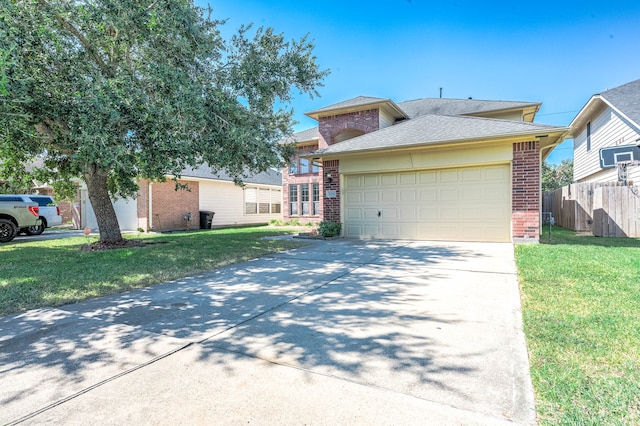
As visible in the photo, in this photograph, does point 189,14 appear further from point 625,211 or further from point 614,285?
point 625,211

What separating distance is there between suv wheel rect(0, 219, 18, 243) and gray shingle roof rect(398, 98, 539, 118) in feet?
56.7

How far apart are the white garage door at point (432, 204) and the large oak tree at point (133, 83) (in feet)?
12.1

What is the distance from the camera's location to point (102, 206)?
8.76 meters

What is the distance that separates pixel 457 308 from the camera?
147 inches

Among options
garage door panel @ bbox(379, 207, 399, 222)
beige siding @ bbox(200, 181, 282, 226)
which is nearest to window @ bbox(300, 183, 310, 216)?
beige siding @ bbox(200, 181, 282, 226)

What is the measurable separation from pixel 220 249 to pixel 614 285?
7.57m

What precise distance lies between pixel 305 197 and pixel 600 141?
14018mm

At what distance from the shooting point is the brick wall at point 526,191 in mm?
8359

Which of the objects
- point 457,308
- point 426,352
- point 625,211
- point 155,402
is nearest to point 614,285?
point 457,308

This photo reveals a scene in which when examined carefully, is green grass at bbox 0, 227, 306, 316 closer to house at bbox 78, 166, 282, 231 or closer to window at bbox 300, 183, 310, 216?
house at bbox 78, 166, 282, 231

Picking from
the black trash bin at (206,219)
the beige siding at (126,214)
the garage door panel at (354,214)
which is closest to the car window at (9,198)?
the beige siding at (126,214)

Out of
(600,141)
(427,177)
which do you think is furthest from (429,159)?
(600,141)

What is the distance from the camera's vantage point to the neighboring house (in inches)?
460

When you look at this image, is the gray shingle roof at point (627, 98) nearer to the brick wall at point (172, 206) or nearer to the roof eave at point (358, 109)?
the roof eave at point (358, 109)
